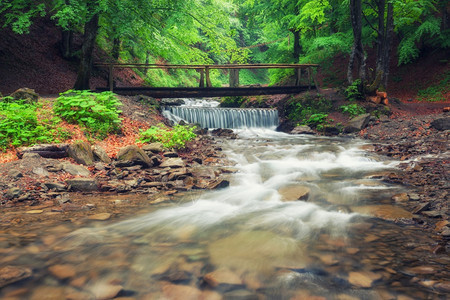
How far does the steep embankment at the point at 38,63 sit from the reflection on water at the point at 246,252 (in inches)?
435

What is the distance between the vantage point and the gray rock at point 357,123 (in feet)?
41.5

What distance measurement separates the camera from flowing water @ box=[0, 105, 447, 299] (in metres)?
2.76

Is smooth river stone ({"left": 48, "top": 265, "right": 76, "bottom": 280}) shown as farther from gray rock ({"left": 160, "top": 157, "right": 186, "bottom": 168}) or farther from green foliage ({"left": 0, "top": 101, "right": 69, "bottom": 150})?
green foliage ({"left": 0, "top": 101, "right": 69, "bottom": 150})

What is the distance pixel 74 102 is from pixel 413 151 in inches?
374

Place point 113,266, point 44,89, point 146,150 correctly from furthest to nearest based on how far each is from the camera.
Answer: point 44,89
point 146,150
point 113,266

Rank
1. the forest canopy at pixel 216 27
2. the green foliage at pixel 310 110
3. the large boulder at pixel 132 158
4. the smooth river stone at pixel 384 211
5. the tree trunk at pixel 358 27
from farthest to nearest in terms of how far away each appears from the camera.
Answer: the green foliage at pixel 310 110 → the tree trunk at pixel 358 27 → the forest canopy at pixel 216 27 → the large boulder at pixel 132 158 → the smooth river stone at pixel 384 211

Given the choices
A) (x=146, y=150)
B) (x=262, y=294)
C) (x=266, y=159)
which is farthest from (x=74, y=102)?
(x=262, y=294)

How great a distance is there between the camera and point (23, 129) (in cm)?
646

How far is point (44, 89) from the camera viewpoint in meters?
12.8

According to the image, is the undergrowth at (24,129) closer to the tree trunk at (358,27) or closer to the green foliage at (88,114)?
the green foliage at (88,114)

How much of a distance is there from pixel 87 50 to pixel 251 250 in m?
10.9

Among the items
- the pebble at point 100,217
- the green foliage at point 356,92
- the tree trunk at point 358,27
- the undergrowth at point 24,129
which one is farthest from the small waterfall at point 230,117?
the pebble at point 100,217

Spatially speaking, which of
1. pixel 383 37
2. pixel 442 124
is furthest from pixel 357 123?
pixel 383 37

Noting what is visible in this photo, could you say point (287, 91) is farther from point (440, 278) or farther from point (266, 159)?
point (440, 278)
